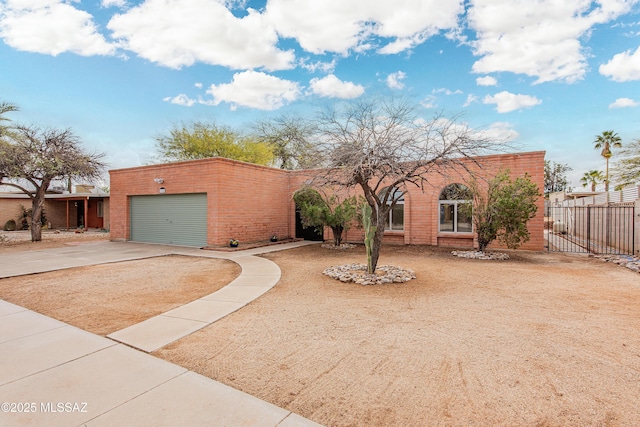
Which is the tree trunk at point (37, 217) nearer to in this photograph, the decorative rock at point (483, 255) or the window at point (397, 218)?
the window at point (397, 218)

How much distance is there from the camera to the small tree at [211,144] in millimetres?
26750

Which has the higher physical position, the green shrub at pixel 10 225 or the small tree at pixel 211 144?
the small tree at pixel 211 144

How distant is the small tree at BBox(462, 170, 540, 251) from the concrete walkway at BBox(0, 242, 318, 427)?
9557 mm

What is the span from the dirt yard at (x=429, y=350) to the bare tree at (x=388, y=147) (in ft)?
8.09

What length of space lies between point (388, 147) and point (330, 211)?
6693 mm

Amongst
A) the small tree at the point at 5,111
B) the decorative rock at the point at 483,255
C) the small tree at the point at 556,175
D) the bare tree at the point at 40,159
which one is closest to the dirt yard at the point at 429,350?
the decorative rock at the point at 483,255

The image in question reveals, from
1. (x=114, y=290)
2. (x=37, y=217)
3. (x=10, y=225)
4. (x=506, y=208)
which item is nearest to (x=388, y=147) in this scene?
(x=506, y=208)

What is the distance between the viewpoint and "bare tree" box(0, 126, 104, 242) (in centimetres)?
1498

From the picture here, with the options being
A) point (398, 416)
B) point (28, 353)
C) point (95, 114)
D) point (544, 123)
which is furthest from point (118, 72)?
point (544, 123)

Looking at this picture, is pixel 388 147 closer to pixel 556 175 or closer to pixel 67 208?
pixel 67 208

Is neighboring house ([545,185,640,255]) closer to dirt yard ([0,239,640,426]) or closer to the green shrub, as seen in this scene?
dirt yard ([0,239,640,426])

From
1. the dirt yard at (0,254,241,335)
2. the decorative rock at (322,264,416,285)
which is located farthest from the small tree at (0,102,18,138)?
the decorative rock at (322,264,416,285)

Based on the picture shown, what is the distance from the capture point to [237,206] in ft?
46.0

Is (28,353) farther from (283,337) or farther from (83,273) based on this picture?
(83,273)
